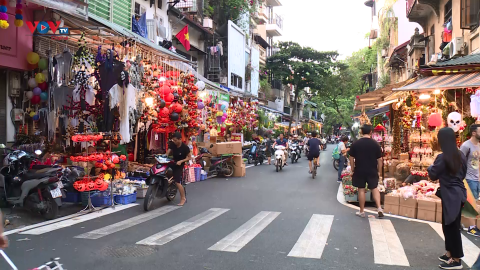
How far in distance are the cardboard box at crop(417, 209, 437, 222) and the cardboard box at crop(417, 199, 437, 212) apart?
0.14ft

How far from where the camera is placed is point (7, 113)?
10.4m

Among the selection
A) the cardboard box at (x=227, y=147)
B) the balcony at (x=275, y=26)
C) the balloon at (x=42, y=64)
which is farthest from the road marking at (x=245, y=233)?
the balcony at (x=275, y=26)

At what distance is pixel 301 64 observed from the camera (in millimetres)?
42844

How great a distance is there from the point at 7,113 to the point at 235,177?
8.40 metres

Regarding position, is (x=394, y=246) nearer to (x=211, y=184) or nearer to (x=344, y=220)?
(x=344, y=220)

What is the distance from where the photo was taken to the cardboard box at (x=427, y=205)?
8.02 m

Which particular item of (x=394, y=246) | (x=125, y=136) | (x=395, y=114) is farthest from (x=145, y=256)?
(x=395, y=114)

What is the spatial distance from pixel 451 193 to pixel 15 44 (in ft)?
33.6

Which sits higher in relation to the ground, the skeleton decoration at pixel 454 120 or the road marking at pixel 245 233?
the skeleton decoration at pixel 454 120

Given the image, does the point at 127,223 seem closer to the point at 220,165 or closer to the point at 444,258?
the point at 444,258

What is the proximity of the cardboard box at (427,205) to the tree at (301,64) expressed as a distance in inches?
1391

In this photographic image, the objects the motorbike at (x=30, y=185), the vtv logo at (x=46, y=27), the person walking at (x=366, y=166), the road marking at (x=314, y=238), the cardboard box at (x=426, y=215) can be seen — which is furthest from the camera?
the vtv logo at (x=46, y=27)

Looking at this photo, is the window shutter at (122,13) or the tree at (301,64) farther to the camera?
the tree at (301,64)

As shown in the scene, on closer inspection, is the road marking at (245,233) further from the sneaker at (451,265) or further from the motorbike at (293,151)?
the motorbike at (293,151)
